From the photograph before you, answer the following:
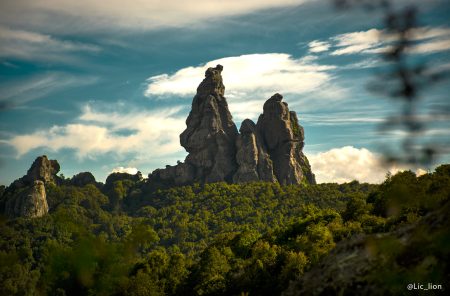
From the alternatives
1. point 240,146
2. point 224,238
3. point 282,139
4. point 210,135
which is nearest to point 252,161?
point 240,146

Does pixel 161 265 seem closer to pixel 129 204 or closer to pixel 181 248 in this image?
pixel 181 248

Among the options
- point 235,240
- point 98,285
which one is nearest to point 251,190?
point 235,240

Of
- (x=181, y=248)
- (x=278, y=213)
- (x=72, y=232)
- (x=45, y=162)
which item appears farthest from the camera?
(x=45, y=162)

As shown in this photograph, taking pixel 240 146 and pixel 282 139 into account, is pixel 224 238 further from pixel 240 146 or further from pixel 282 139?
pixel 282 139

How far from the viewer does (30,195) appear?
157750 millimetres

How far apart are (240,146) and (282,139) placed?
55.3 ft

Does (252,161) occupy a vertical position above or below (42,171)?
below

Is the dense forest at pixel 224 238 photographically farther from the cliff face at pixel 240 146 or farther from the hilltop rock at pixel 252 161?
the cliff face at pixel 240 146

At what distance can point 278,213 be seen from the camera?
463 feet

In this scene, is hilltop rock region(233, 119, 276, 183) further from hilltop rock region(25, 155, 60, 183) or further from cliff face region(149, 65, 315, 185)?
hilltop rock region(25, 155, 60, 183)

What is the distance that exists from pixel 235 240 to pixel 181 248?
61435mm

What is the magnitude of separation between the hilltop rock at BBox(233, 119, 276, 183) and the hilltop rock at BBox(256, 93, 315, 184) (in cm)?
443

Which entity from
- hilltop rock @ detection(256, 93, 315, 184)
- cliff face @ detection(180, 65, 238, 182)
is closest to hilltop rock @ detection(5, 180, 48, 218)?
cliff face @ detection(180, 65, 238, 182)

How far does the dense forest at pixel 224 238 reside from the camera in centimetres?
791
